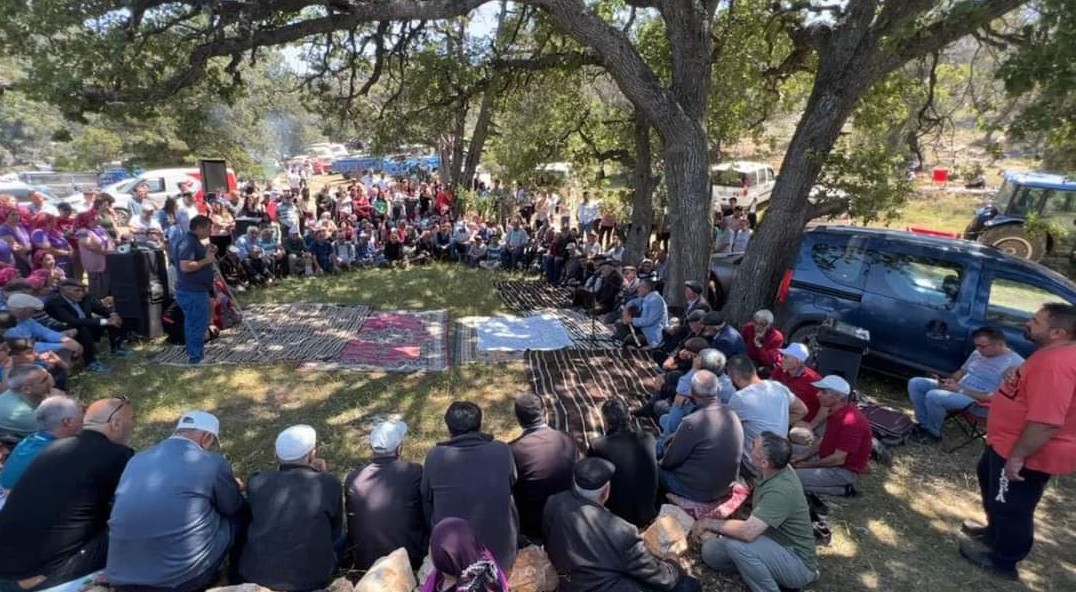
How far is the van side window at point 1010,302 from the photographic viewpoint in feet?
19.5

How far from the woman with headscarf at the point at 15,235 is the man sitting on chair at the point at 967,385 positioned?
438 inches

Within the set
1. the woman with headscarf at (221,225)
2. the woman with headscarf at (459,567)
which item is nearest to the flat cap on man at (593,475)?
the woman with headscarf at (459,567)

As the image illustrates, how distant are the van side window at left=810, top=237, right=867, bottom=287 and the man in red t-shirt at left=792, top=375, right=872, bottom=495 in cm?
266

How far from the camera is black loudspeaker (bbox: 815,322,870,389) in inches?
226

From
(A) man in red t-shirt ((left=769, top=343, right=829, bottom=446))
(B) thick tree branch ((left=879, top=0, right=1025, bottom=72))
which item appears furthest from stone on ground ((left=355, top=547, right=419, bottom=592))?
(B) thick tree branch ((left=879, top=0, right=1025, bottom=72))

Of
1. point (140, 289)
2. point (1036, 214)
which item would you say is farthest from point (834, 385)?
point (1036, 214)

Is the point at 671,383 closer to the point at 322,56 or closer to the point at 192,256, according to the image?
the point at 192,256

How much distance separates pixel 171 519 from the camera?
3084mm

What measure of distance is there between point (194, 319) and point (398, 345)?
8.13 ft

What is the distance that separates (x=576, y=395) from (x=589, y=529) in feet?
10.2

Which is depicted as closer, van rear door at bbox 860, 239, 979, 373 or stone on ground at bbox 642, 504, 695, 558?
stone on ground at bbox 642, 504, 695, 558

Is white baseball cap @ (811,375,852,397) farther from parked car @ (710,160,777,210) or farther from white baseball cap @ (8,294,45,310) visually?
parked car @ (710,160,777,210)

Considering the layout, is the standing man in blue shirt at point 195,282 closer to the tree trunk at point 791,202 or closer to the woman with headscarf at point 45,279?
the woman with headscarf at point 45,279

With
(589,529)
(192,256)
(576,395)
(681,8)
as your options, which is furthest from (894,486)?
(192,256)
